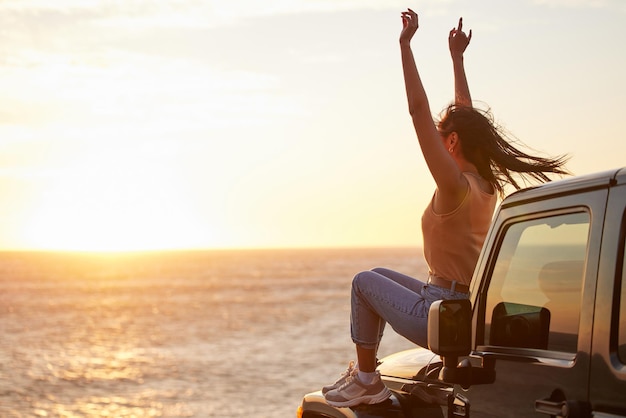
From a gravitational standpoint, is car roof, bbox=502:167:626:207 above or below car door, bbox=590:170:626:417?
above

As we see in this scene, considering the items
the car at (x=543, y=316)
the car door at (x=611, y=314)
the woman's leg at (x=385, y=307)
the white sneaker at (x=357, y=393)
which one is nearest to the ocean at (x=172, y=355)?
the white sneaker at (x=357, y=393)

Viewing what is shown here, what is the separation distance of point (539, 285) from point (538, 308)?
0.26 feet

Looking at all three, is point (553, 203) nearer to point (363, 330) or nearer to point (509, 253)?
point (509, 253)

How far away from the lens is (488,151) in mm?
4281

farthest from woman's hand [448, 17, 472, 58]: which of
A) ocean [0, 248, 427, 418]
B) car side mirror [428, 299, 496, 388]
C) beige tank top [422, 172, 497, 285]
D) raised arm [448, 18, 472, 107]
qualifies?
ocean [0, 248, 427, 418]

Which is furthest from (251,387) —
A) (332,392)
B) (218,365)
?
(332,392)

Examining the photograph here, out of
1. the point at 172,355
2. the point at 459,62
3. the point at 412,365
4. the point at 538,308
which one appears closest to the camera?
the point at 538,308

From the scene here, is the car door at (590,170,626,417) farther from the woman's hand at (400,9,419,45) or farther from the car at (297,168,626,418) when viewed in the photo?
the woman's hand at (400,9,419,45)

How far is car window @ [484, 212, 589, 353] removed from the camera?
3088mm

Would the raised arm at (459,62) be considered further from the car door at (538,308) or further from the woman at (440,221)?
the car door at (538,308)

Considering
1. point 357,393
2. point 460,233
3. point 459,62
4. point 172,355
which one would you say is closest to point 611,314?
point 460,233

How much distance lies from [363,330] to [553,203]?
4.31ft

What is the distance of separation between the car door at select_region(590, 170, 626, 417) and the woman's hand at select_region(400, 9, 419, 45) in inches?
64.4

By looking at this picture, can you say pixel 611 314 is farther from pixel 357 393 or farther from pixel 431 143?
pixel 357 393
